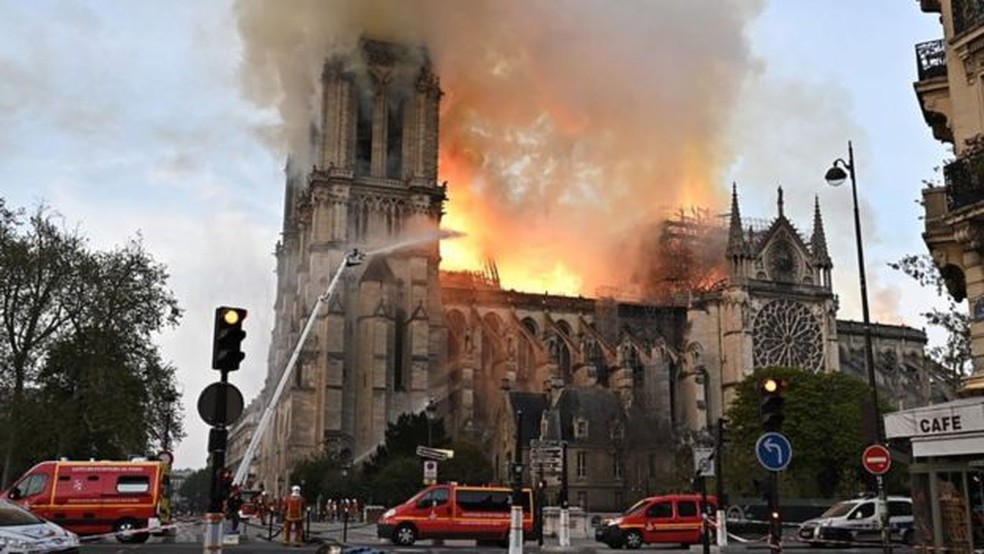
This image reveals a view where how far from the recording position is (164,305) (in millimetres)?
45031

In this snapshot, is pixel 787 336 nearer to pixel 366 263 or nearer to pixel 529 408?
pixel 529 408

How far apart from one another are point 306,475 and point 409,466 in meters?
→ 9.55

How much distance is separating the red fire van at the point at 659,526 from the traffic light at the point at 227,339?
60.4ft

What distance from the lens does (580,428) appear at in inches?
2773

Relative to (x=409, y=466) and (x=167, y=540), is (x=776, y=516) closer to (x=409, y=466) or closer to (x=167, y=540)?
(x=167, y=540)

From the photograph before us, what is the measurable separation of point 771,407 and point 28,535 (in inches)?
441

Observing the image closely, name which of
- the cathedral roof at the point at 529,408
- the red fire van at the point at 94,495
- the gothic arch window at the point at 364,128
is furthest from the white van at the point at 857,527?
the gothic arch window at the point at 364,128

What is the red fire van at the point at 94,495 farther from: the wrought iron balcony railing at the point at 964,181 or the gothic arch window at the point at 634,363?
the gothic arch window at the point at 634,363

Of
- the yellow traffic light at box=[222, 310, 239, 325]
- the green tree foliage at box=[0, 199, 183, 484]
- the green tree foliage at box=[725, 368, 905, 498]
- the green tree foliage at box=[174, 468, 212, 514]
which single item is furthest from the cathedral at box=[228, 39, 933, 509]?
the yellow traffic light at box=[222, 310, 239, 325]

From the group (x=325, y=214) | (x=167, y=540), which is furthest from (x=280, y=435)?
(x=167, y=540)

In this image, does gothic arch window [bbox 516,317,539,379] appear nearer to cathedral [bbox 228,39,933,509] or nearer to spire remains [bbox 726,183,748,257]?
cathedral [bbox 228,39,933,509]

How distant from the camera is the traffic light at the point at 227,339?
37.0 feet

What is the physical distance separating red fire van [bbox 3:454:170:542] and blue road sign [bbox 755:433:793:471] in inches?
708

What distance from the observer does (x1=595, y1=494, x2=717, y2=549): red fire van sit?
2741cm
